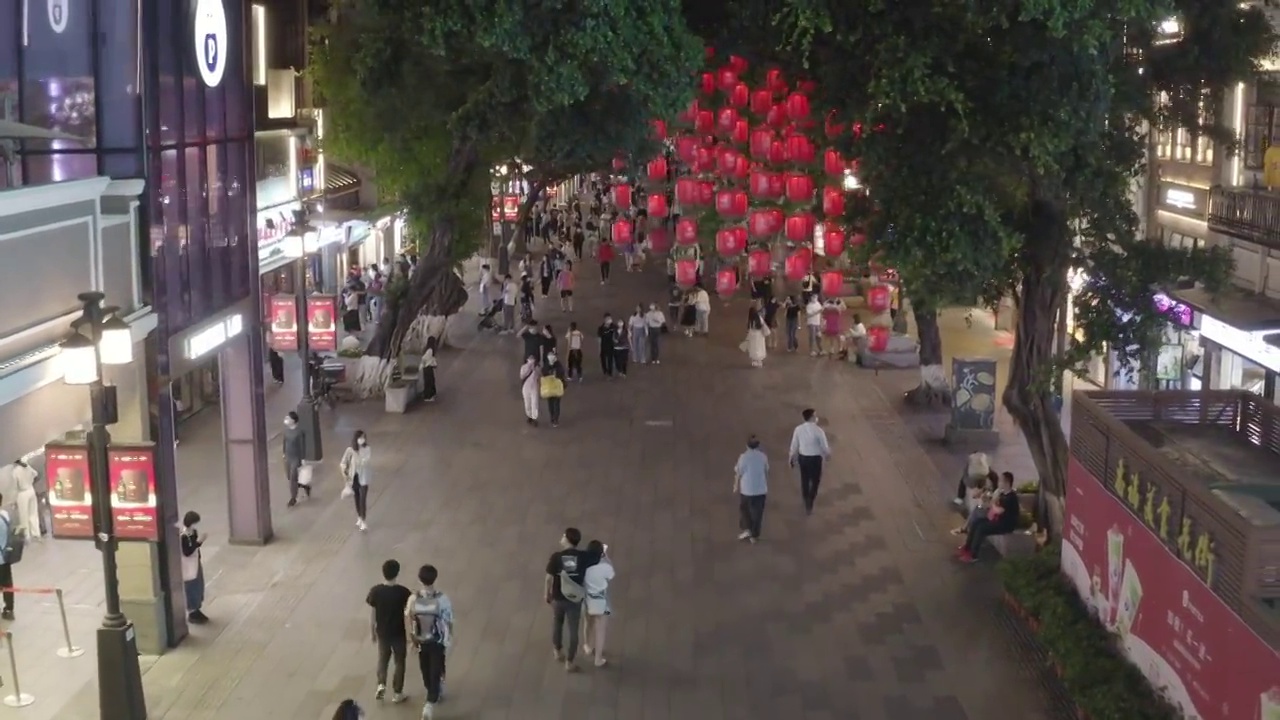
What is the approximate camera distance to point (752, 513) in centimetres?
1767

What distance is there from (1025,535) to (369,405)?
45.1 feet

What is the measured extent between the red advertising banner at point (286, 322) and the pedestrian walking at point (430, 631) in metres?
11.8

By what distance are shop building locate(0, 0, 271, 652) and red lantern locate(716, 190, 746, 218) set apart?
7812mm

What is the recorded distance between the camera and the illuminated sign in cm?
1504

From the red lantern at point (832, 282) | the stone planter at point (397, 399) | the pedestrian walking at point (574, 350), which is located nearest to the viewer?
the red lantern at point (832, 282)

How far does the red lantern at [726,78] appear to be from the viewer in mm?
19984

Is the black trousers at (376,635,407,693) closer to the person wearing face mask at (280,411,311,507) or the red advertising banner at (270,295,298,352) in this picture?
the person wearing face mask at (280,411,311,507)

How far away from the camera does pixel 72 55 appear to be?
44.1 feet

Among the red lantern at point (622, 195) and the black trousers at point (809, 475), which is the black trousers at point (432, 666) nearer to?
the black trousers at point (809, 475)

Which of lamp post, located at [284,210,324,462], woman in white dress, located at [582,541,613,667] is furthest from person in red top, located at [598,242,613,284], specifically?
woman in white dress, located at [582,541,613,667]

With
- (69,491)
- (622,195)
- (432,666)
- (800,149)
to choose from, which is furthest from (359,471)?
(622,195)

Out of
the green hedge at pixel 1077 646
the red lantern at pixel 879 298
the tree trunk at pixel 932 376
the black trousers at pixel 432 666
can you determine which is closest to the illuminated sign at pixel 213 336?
the black trousers at pixel 432 666

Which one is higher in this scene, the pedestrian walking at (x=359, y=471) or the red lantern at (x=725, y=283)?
the red lantern at (x=725, y=283)

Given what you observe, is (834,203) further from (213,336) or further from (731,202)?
(213,336)
